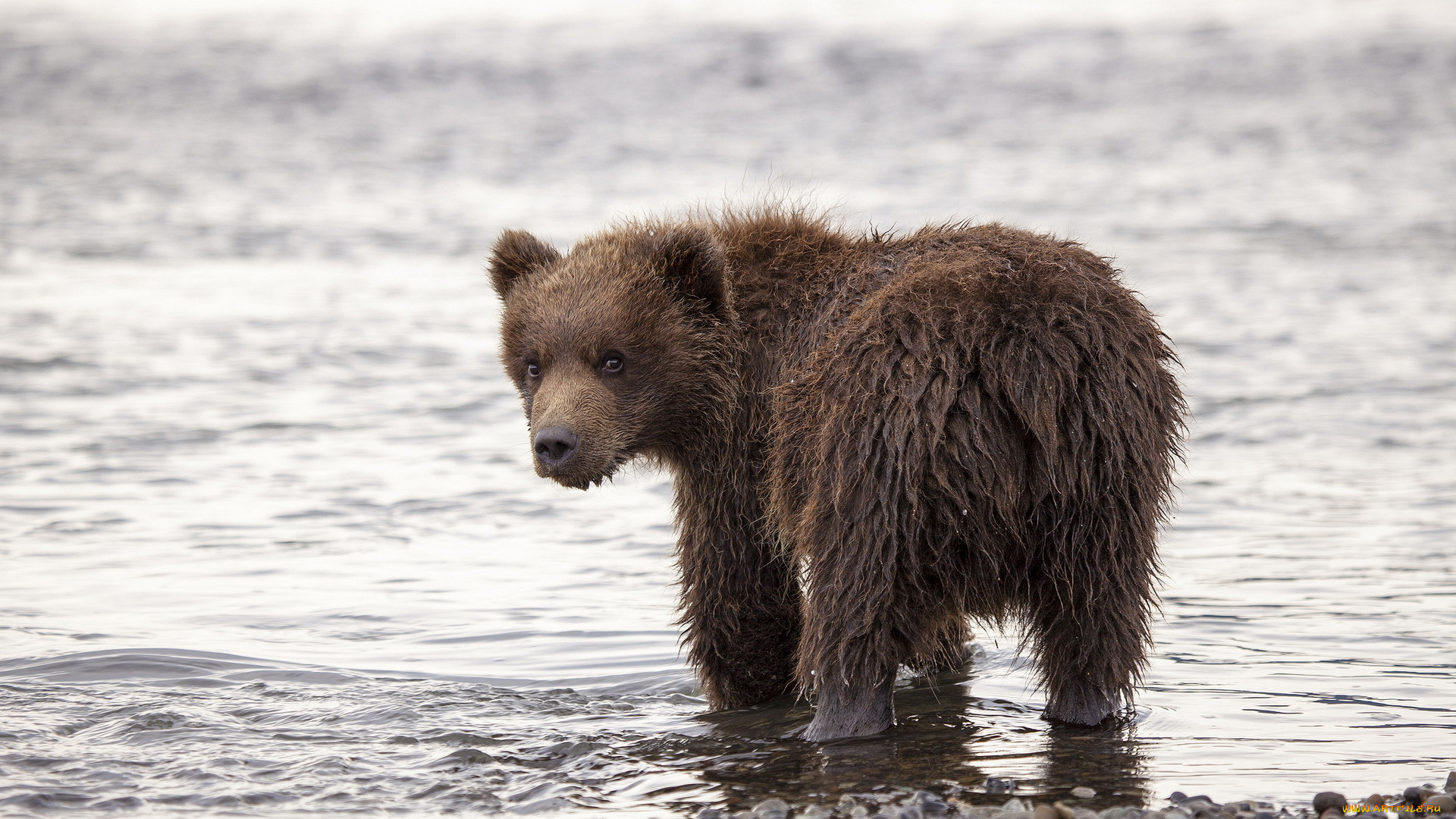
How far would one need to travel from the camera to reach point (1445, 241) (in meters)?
17.8

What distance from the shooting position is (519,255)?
637 centimetres

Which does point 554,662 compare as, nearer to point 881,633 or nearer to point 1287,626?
point 881,633

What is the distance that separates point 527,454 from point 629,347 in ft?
16.4

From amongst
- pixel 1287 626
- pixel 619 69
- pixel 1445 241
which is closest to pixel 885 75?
pixel 619 69

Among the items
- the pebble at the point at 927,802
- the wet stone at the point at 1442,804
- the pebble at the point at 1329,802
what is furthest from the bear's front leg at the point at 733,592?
the wet stone at the point at 1442,804

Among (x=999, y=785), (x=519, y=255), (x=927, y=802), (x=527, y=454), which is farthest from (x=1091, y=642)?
(x=527, y=454)

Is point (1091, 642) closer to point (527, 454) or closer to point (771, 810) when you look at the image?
point (771, 810)

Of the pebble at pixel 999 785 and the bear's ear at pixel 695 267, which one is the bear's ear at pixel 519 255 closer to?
the bear's ear at pixel 695 267

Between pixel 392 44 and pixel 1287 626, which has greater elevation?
pixel 392 44

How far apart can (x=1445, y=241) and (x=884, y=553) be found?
15161mm

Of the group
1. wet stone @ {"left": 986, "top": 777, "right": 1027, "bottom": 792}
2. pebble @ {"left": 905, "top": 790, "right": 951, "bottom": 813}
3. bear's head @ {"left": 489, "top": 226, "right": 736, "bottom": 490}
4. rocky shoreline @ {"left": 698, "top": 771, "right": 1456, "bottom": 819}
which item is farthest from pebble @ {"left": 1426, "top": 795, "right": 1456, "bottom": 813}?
bear's head @ {"left": 489, "top": 226, "right": 736, "bottom": 490}

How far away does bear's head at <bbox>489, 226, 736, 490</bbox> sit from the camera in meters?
5.84

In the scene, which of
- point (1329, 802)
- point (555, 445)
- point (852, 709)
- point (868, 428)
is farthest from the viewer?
point (555, 445)

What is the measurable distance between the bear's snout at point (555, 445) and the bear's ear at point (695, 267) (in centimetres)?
77
